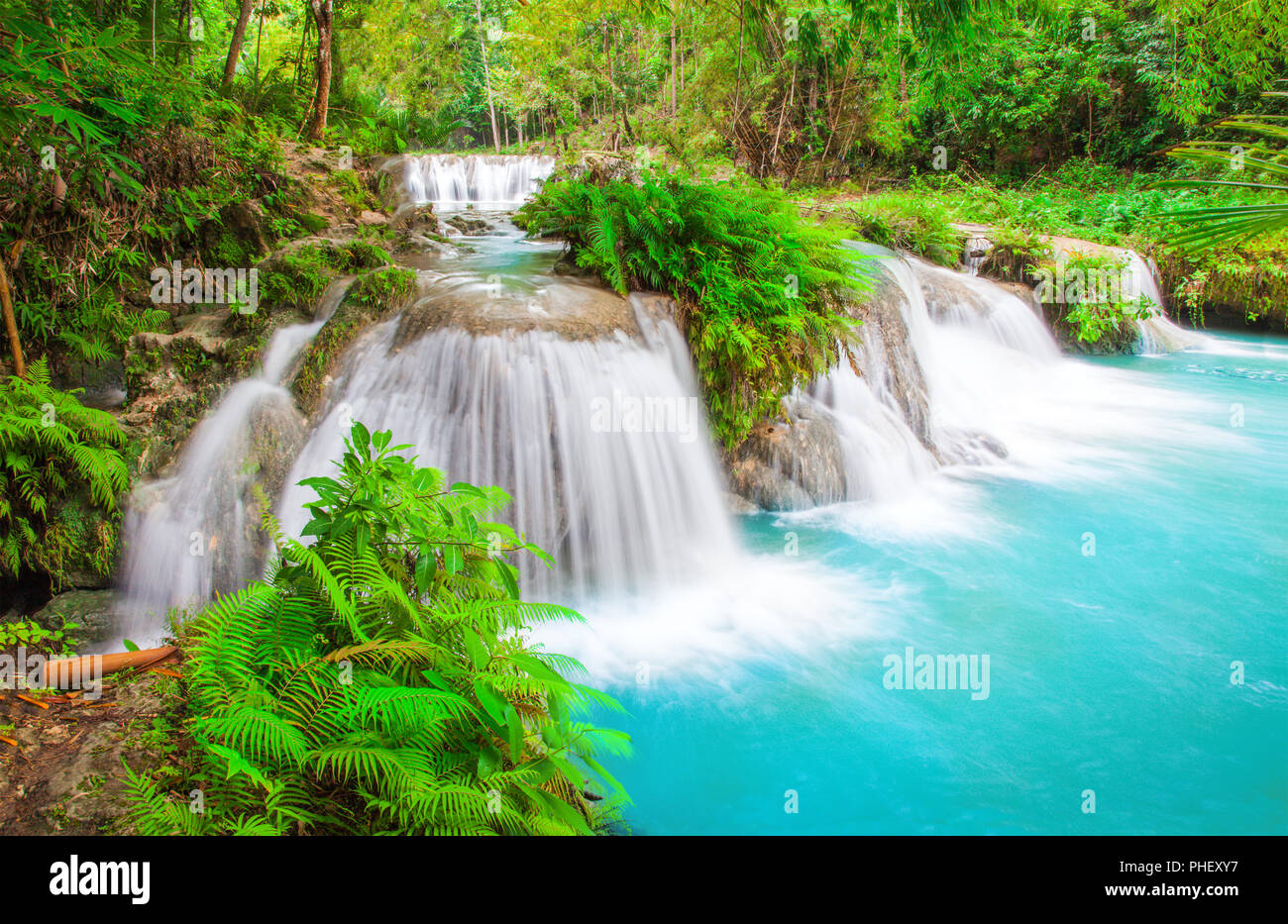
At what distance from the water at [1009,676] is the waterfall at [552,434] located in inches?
29.1

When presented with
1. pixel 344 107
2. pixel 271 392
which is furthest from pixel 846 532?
pixel 344 107

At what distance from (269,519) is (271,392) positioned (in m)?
3.54

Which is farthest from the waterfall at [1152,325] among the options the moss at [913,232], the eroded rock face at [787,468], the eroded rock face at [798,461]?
the eroded rock face at [787,468]

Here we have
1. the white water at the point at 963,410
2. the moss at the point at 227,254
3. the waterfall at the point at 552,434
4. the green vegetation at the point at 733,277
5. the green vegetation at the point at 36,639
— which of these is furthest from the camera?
the moss at the point at 227,254

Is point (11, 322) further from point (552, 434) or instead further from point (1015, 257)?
point (1015, 257)

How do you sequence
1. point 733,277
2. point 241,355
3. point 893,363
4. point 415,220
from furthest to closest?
1. point 415,220
2. point 893,363
3. point 733,277
4. point 241,355

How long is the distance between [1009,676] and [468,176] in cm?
1877

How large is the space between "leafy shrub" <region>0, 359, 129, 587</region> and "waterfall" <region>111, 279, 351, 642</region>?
23cm

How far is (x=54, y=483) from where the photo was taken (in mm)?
5340

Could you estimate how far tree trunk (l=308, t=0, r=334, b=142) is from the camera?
12547mm

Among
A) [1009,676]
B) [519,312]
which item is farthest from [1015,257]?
[1009,676]

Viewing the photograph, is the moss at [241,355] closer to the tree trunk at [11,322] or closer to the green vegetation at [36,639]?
the tree trunk at [11,322]

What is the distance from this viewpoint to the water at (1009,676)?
3953 millimetres
